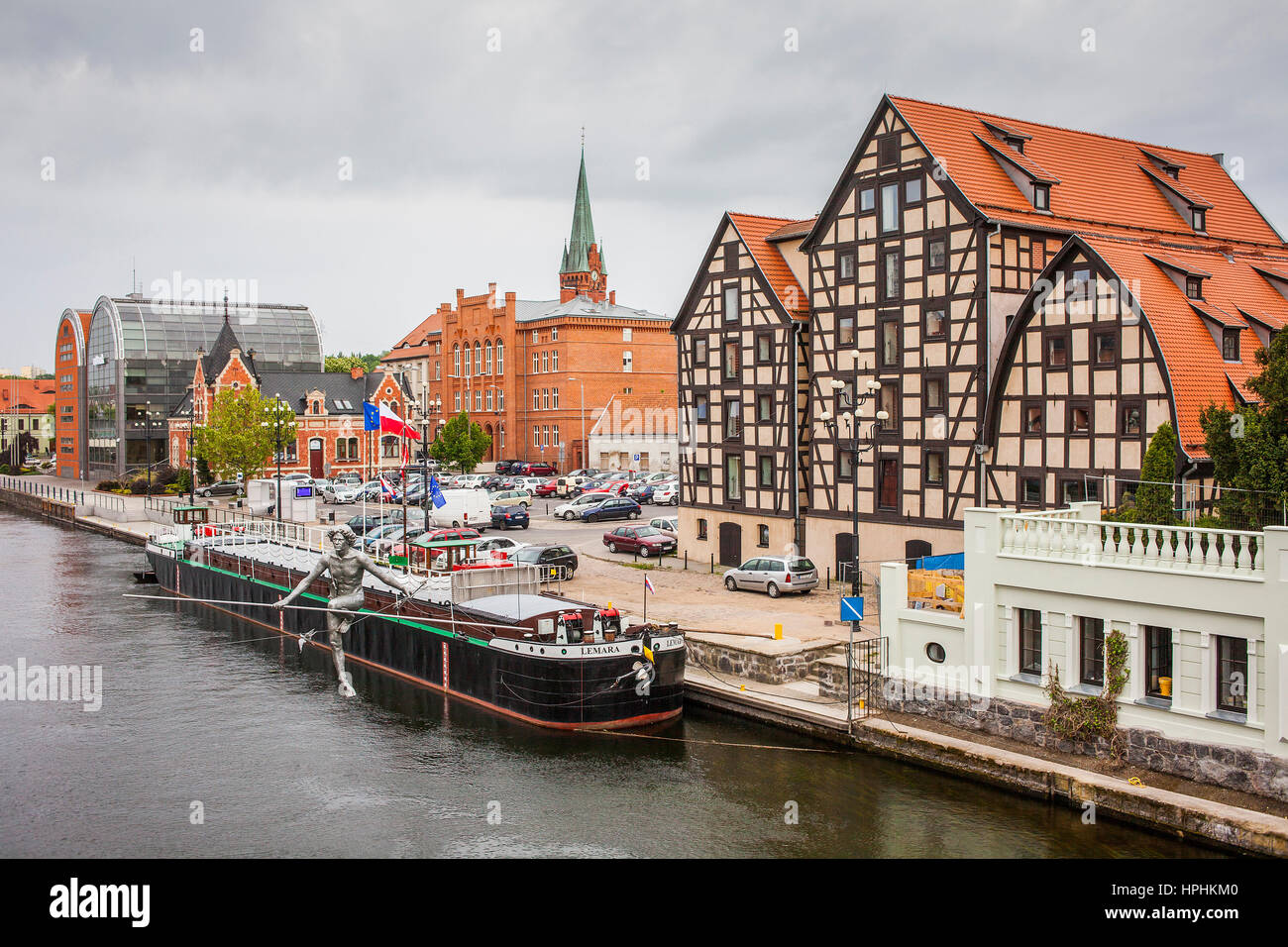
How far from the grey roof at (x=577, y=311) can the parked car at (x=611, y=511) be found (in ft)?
127

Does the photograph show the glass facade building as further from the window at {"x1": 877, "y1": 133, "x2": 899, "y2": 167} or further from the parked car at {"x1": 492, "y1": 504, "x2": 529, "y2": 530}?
the window at {"x1": 877, "y1": 133, "x2": 899, "y2": 167}

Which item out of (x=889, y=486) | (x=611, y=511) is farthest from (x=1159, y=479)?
(x=611, y=511)

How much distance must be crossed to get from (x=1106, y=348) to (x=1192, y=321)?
2365 mm

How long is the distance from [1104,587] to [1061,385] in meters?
12.8

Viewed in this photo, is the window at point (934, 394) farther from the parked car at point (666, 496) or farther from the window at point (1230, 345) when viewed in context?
the parked car at point (666, 496)

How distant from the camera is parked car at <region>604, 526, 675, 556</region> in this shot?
50.8 metres

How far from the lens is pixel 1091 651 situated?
23.5m

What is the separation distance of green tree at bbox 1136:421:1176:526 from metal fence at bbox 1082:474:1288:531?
0.39ft

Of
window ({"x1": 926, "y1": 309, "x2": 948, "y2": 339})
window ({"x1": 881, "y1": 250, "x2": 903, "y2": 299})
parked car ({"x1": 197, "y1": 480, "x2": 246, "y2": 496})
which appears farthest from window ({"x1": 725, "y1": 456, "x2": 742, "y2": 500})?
parked car ({"x1": 197, "y1": 480, "x2": 246, "y2": 496})

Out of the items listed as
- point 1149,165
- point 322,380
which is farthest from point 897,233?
point 322,380

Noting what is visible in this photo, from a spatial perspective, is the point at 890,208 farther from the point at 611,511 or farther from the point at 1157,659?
the point at 611,511

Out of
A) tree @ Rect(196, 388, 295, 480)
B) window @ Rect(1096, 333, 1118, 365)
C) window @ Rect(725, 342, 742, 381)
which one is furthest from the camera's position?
tree @ Rect(196, 388, 295, 480)

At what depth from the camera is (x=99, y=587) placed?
175ft

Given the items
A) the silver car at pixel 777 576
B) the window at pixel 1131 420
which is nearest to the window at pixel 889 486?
the silver car at pixel 777 576
